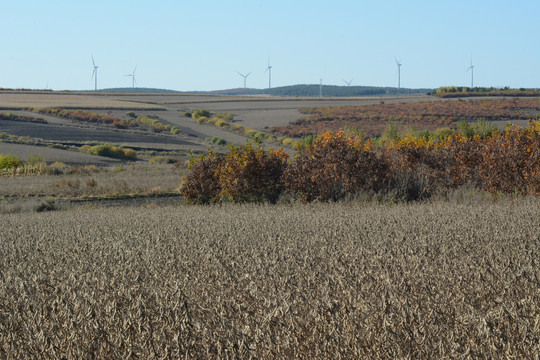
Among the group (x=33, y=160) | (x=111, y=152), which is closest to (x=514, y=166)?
(x=33, y=160)

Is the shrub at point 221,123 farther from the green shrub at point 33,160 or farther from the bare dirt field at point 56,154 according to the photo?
the green shrub at point 33,160

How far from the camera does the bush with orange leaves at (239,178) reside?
60.7ft

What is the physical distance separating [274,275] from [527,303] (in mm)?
1746

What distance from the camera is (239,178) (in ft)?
60.6

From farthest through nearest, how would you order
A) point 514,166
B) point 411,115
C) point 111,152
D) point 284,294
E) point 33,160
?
point 411,115 < point 111,152 < point 33,160 < point 514,166 < point 284,294

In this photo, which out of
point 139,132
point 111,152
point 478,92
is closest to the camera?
point 111,152

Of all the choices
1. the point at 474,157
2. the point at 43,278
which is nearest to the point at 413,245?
the point at 43,278

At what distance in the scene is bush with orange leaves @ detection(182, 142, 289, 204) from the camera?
18.5 meters

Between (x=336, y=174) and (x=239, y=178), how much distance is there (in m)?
2.81

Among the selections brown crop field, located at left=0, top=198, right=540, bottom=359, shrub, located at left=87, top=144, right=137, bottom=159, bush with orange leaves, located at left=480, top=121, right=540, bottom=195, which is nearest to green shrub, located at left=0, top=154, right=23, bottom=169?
shrub, located at left=87, top=144, right=137, bottom=159

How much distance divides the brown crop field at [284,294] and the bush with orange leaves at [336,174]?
348 inches

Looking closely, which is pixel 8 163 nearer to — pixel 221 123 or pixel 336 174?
pixel 336 174

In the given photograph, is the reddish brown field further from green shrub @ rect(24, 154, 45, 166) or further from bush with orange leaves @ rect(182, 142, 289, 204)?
bush with orange leaves @ rect(182, 142, 289, 204)

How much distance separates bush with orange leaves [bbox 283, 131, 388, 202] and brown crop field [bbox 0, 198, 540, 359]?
883 cm
